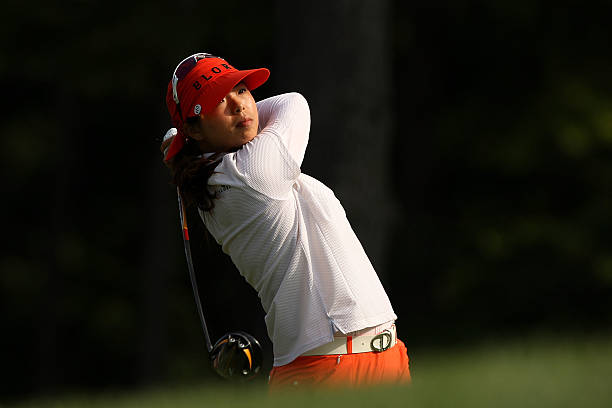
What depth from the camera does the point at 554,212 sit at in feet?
52.0

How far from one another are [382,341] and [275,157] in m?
0.90

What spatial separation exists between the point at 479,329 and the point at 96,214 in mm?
8456

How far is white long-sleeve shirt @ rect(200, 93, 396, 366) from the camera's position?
449 centimetres

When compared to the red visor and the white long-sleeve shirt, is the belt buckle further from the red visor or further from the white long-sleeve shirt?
the red visor

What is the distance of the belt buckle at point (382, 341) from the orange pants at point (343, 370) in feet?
0.07

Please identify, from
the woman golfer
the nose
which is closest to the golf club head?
the woman golfer

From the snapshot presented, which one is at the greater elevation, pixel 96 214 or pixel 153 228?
pixel 153 228

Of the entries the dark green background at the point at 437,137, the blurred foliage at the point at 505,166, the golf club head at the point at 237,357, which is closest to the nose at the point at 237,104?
the golf club head at the point at 237,357

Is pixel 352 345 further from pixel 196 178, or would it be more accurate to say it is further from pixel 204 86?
pixel 204 86

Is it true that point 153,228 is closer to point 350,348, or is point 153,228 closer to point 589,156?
point 589,156

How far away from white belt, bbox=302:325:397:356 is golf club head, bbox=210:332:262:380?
0.30m

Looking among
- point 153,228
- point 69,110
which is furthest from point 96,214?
point 153,228

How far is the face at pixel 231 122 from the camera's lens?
4.66 m

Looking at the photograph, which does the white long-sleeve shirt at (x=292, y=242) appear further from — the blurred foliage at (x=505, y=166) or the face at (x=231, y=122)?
the blurred foliage at (x=505, y=166)
